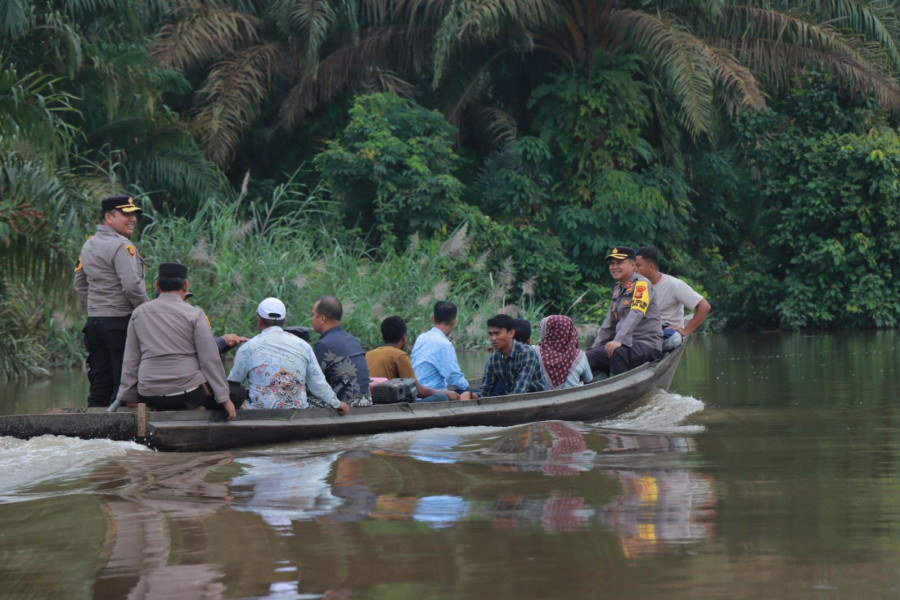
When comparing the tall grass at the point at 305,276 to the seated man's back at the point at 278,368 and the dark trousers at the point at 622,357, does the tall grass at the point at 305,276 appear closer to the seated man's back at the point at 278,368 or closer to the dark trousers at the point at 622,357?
the dark trousers at the point at 622,357

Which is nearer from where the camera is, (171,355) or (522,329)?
(171,355)

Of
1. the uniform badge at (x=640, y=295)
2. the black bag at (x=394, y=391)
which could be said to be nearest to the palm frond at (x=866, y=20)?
the uniform badge at (x=640, y=295)

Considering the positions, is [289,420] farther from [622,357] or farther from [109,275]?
[622,357]

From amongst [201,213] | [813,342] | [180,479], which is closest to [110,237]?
[180,479]

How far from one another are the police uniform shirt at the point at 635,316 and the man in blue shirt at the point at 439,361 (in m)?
1.83

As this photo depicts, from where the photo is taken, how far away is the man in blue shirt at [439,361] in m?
9.37

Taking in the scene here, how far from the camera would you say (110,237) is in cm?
817

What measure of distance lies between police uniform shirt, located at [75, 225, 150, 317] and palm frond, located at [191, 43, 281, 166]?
42.7ft

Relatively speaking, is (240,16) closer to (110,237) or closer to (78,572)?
(110,237)

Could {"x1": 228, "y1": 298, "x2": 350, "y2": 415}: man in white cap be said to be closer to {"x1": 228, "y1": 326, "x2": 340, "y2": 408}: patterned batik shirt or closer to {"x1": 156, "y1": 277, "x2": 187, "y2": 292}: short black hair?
{"x1": 228, "y1": 326, "x2": 340, "y2": 408}: patterned batik shirt

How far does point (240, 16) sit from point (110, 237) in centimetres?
1495

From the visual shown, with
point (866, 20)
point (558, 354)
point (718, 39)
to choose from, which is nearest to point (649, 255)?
point (558, 354)

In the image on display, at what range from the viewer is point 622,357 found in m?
10.7

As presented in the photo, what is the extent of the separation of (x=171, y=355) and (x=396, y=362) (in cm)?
200
